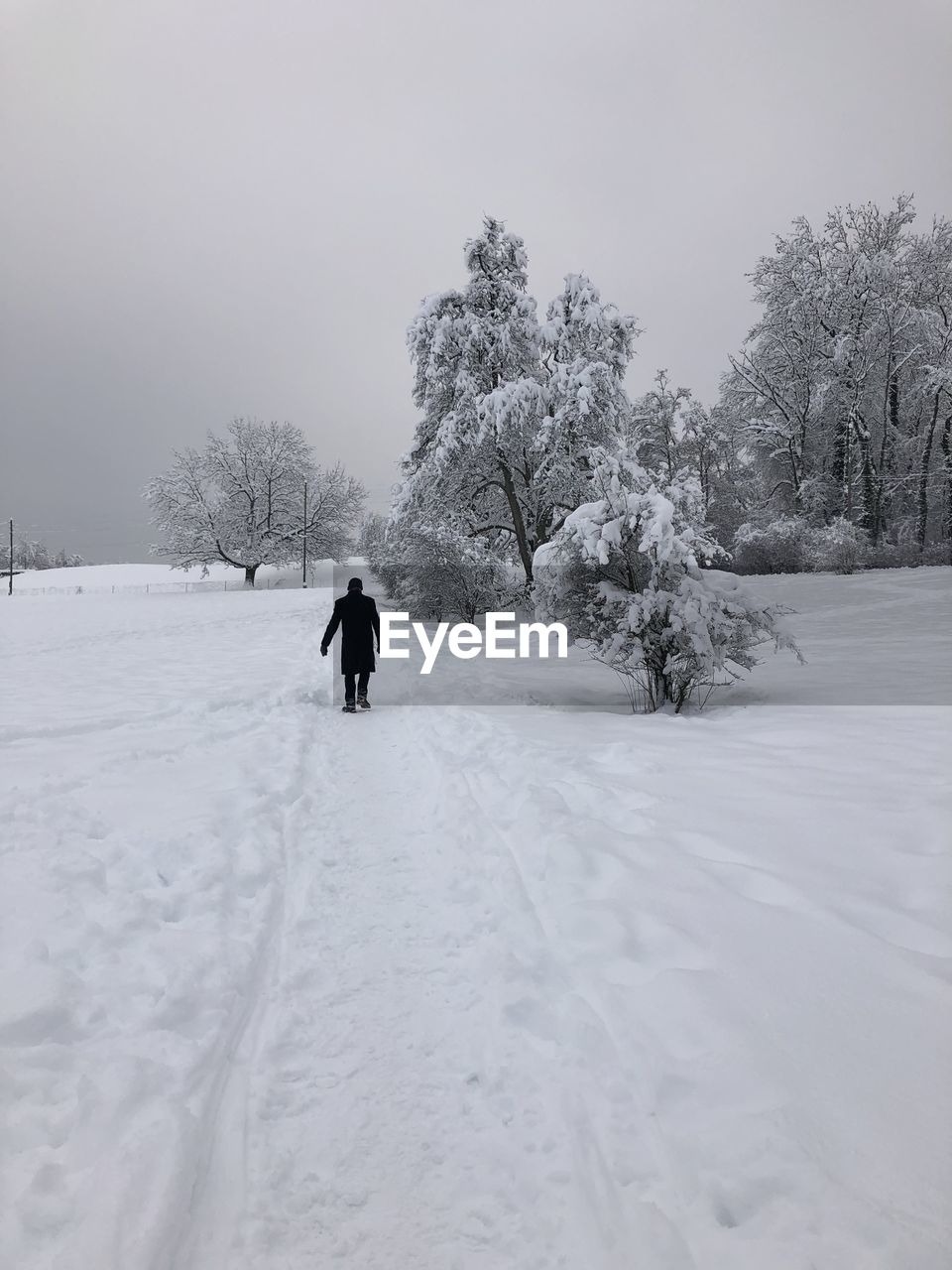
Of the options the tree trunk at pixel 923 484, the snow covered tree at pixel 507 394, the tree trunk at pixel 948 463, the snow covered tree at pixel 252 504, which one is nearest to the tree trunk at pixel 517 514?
the snow covered tree at pixel 507 394

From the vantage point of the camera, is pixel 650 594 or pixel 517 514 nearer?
pixel 650 594

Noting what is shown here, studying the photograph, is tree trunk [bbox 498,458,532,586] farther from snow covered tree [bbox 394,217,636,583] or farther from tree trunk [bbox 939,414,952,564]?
tree trunk [bbox 939,414,952,564]

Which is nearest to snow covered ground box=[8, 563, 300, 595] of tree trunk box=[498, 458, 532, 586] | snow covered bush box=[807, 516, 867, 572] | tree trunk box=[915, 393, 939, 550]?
tree trunk box=[498, 458, 532, 586]

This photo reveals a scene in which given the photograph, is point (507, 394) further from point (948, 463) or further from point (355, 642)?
point (948, 463)

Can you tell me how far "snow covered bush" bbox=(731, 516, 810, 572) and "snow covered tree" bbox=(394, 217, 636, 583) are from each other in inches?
286

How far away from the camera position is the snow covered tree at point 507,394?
1731 centimetres

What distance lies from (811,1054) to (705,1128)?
1.58 feet

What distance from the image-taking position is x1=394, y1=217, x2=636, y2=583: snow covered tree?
17.3 m

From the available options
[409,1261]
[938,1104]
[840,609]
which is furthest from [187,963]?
[840,609]

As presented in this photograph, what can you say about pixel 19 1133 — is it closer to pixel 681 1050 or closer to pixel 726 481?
pixel 681 1050

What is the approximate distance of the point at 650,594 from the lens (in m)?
7.60

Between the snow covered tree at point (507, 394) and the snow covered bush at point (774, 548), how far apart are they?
Result: 23.9 feet

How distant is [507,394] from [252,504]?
29308 millimetres

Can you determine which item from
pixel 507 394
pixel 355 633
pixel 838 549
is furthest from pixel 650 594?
pixel 838 549
